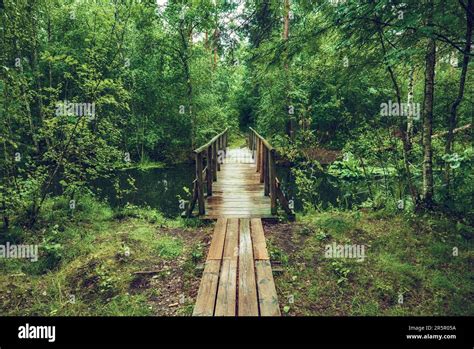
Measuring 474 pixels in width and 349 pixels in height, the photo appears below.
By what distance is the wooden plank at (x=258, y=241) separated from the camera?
166 inches

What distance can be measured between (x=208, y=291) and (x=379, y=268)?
2.40 meters

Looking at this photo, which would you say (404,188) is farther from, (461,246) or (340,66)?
(340,66)

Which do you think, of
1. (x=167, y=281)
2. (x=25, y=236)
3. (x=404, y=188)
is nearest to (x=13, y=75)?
(x=25, y=236)

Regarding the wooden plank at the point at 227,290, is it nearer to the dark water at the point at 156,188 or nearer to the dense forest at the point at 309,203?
the dense forest at the point at 309,203

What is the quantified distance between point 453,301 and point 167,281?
352 centimetres

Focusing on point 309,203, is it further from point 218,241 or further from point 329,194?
point 329,194

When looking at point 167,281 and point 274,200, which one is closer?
point 167,281

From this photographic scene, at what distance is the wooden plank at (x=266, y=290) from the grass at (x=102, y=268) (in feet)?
2.78

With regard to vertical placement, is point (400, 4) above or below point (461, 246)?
above

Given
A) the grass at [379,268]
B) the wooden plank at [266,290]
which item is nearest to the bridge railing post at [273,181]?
the grass at [379,268]

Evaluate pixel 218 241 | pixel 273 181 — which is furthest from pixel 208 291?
pixel 273 181

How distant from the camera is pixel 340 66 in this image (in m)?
4.92
